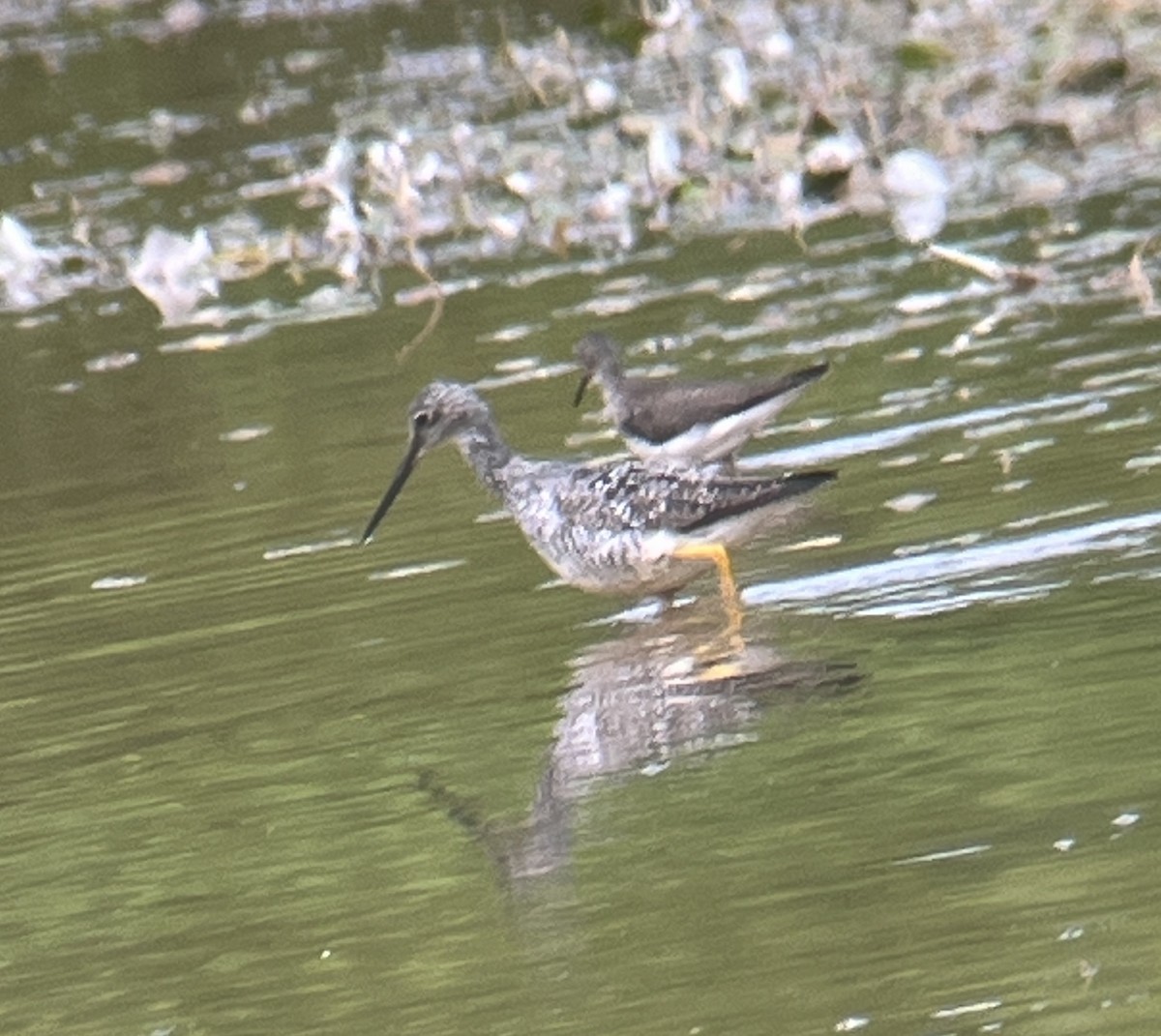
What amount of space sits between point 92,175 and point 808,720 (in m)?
16.9

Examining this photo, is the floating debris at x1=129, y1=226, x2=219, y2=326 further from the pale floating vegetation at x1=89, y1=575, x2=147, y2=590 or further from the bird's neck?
the bird's neck

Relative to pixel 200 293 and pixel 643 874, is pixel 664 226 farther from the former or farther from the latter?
pixel 643 874

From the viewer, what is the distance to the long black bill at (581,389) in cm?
1495

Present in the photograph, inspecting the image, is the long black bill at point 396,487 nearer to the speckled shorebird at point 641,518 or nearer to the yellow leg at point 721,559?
the speckled shorebird at point 641,518

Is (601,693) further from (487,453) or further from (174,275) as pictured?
(174,275)

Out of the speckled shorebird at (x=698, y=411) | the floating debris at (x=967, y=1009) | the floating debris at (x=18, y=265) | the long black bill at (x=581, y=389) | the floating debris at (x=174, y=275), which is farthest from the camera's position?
the floating debris at (x=18, y=265)

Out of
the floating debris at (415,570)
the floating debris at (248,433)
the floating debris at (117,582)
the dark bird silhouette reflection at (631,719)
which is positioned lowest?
the dark bird silhouette reflection at (631,719)

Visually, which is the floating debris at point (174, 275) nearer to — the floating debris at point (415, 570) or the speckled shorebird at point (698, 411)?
the speckled shorebird at point (698, 411)

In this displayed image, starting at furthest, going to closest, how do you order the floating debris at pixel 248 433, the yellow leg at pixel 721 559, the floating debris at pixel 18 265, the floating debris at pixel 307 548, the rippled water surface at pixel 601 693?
the floating debris at pixel 18 265 → the floating debris at pixel 248 433 → the floating debris at pixel 307 548 → the yellow leg at pixel 721 559 → the rippled water surface at pixel 601 693

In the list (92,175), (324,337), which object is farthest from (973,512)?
(92,175)

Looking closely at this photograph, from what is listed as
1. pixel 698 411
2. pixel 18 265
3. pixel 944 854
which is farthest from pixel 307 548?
pixel 18 265

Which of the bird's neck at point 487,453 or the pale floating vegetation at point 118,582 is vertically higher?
the bird's neck at point 487,453

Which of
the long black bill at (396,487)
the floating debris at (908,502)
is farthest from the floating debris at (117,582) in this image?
the floating debris at (908,502)

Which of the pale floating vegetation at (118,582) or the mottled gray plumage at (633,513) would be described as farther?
the pale floating vegetation at (118,582)
